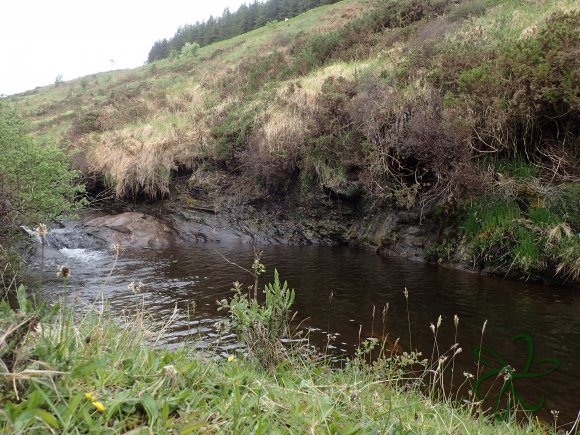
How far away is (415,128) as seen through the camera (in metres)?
9.52

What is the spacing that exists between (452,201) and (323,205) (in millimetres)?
4515

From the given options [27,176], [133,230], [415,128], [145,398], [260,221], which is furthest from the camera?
[260,221]

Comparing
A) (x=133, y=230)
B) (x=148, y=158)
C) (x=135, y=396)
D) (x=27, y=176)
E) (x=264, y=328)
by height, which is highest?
(x=27, y=176)

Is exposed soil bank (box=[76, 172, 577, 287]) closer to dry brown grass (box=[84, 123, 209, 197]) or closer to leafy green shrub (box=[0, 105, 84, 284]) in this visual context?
dry brown grass (box=[84, 123, 209, 197])

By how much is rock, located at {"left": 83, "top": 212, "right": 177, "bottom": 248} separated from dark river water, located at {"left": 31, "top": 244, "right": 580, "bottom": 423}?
1690 millimetres

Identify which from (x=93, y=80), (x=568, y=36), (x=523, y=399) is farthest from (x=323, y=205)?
(x=93, y=80)

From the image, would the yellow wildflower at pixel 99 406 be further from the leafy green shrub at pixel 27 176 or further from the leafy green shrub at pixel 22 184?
the leafy green shrub at pixel 27 176

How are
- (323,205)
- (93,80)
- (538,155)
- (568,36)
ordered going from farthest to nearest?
(93,80), (323,205), (538,155), (568,36)

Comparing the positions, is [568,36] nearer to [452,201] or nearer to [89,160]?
[452,201]

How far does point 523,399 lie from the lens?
3.96 metres

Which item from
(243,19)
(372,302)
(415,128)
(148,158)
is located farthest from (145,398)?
(243,19)

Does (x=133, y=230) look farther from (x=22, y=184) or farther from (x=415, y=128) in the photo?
→ (x=415, y=128)

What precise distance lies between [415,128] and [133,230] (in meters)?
9.30

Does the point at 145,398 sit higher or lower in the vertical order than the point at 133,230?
higher
